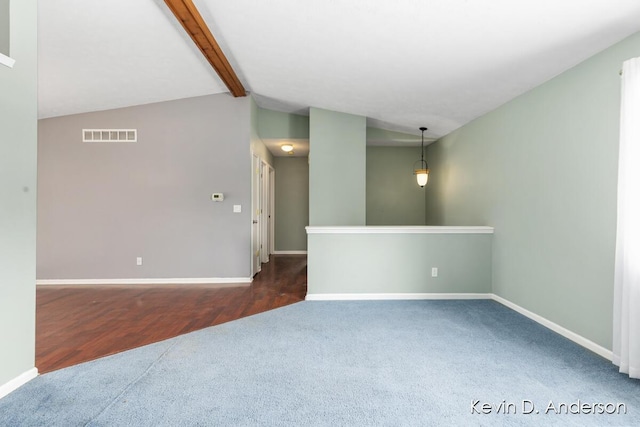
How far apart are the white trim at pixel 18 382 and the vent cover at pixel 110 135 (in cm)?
370

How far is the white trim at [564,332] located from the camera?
2582 mm

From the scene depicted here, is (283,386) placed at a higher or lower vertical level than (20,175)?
lower

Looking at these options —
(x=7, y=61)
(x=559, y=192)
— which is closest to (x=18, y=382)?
(x=7, y=61)

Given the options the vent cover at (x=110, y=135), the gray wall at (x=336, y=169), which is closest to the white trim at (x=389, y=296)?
the gray wall at (x=336, y=169)

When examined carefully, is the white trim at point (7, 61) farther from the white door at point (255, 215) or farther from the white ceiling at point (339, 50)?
the white door at point (255, 215)

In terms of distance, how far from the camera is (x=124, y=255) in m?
5.08

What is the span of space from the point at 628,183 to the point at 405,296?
8.39ft

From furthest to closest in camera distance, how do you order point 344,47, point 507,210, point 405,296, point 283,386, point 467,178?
point 467,178
point 405,296
point 507,210
point 344,47
point 283,386

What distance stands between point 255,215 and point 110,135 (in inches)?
98.1

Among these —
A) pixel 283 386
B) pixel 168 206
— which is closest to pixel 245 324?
pixel 283 386

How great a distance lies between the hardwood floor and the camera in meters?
2.80

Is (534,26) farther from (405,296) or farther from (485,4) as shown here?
(405,296)

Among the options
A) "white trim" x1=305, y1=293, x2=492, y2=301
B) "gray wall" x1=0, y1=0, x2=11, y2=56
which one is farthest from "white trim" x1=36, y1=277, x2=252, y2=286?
"gray wall" x1=0, y1=0, x2=11, y2=56

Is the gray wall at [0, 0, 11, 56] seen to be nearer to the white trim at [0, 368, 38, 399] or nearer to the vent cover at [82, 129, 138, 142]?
the white trim at [0, 368, 38, 399]
